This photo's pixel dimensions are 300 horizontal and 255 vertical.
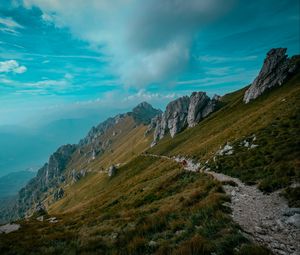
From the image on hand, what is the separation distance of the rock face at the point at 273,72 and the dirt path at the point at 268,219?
94933 millimetres

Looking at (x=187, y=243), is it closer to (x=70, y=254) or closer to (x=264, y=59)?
(x=70, y=254)

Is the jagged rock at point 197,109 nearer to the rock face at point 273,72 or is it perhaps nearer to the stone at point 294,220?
the rock face at point 273,72

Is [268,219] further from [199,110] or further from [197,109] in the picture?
[199,110]

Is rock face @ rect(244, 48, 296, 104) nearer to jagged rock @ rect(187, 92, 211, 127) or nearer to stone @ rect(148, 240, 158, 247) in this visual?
jagged rock @ rect(187, 92, 211, 127)

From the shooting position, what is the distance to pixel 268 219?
10648 millimetres

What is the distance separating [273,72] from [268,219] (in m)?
106

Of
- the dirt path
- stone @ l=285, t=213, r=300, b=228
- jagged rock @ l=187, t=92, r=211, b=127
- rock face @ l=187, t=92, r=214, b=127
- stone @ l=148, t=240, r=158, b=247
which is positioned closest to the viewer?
the dirt path

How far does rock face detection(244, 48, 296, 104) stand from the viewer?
301ft

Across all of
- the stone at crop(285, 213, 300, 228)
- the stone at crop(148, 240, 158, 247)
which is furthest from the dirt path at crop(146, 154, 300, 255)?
the stone at crop(148, 240, 158, 247)

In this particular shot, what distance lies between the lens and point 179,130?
15475 cm

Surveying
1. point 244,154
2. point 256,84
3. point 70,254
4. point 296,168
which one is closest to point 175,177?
point 244,154

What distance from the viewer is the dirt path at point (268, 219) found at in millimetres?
8141

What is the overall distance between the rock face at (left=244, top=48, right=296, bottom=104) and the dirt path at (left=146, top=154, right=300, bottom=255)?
311 feet

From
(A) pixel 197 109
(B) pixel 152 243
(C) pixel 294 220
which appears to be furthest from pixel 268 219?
(A) pixel 197 109
